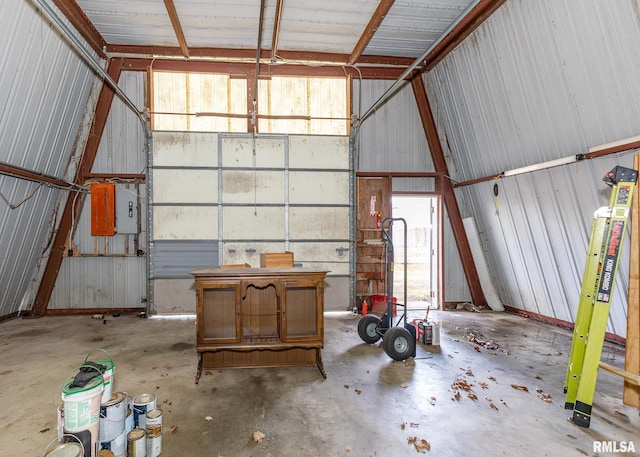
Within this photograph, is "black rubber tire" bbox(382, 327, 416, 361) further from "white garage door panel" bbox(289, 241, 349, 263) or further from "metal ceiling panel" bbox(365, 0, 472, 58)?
"metal ceiling panel" bbox(365, 0, 472, 58)

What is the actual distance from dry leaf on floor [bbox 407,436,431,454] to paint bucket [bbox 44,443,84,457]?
2156mm

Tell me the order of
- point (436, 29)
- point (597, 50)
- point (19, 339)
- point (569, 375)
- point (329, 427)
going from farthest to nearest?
point (436, 29) → point (19, 339) → point (597, 50) → point (569, 375) → point (329, 427)

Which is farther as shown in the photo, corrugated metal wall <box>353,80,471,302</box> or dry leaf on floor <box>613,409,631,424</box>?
corrugated metal wall <box>353,80,471,302</box>

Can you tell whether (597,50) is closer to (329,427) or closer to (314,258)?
(329,427)

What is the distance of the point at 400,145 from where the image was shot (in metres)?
7.32

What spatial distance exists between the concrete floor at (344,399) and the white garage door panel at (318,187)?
286 cm

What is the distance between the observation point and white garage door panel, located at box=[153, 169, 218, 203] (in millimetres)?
6480

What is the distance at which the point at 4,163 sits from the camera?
471 cm

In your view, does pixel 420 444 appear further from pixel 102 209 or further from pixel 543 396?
pixel 102 209

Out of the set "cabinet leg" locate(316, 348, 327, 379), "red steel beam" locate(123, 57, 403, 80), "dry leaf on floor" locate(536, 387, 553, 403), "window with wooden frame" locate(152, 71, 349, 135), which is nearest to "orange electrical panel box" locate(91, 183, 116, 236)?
"window with wooden frame" locate(152, 71, 349, 135)

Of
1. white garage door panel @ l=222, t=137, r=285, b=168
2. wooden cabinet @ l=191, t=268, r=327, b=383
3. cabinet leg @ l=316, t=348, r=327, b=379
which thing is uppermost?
white garage door panel @ l=222, t=137, r=285, b=168

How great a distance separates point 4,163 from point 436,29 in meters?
7.17

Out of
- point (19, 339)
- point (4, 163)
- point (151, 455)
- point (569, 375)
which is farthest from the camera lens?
point (19, 339)

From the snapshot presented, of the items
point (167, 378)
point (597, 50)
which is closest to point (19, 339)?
point (167, 378)
